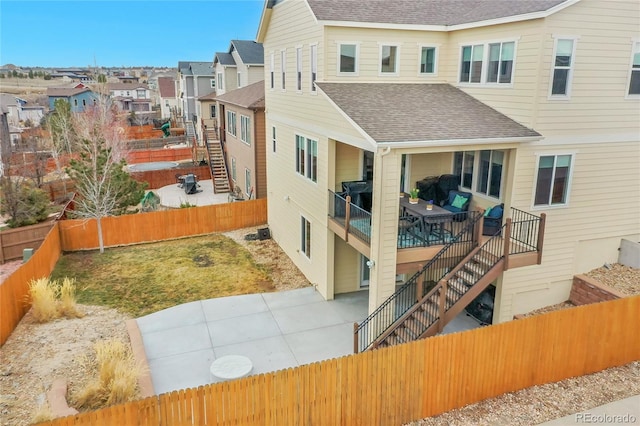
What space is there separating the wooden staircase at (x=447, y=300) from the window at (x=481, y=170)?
95.1 inches

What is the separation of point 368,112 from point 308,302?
6018 millimetres

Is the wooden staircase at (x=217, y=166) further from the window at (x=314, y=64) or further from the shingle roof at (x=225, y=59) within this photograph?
the window at (x=314, y=64)

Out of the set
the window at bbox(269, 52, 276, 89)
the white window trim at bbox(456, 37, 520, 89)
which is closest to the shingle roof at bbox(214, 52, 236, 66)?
the window at bbox(269, 52, 276, 89)

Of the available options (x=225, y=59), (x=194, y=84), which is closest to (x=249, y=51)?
(x=225, y=59)

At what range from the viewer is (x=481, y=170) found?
12.8m

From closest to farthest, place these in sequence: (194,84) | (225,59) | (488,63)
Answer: (488,63) < (225,59) < (194,84)

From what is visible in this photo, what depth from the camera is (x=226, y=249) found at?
61.0 feet

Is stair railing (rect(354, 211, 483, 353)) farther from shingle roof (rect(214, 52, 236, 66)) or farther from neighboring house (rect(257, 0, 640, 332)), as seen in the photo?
shingle roof (rect(214, 52, 236, 66))

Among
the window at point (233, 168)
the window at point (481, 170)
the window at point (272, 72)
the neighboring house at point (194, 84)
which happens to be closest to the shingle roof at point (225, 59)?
the window at point (233, 168)

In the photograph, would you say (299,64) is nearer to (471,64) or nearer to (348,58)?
(348,58)

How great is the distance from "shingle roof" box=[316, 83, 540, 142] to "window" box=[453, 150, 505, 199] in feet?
4.21

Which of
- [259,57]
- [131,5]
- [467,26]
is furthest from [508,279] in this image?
[131,5]

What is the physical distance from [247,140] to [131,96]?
90.9 m

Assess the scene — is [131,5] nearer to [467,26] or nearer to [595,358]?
[467,26]
